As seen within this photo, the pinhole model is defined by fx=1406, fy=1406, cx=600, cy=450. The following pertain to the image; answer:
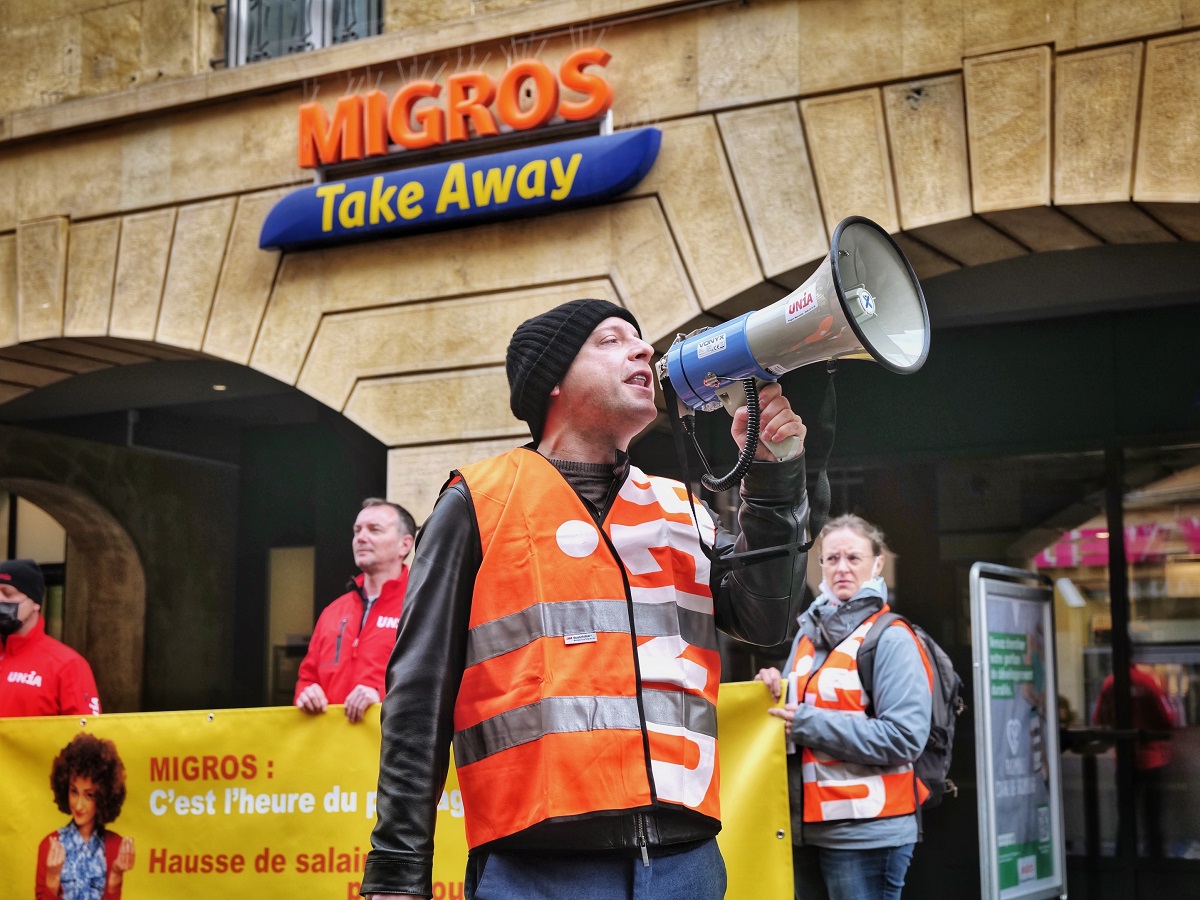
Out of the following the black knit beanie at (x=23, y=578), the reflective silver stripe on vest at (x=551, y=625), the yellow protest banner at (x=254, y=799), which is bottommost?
the yellow protest banner at (x=254, y=799)

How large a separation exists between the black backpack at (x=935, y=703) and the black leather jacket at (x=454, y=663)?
8.06ft

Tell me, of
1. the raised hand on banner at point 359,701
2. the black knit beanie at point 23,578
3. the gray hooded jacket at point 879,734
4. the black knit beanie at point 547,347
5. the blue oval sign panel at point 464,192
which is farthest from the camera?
the blue oval sign panel at point 464,192

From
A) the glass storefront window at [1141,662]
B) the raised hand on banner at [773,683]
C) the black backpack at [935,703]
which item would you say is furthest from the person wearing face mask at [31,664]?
the glass storefront window at [1141,662]

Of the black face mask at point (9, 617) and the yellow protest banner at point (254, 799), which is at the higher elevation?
the black face mask at point (9, 617)

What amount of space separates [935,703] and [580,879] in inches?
128

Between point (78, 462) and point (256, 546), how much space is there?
1.98m

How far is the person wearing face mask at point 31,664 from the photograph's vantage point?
6.49 m

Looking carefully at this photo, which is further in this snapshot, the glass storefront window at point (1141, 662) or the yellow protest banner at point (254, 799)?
the glass storefront window at point (1141, 662)

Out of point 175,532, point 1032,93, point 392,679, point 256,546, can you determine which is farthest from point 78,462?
point 392,679

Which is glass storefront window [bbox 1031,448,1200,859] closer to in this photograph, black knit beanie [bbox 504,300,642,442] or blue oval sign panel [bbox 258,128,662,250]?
blue oval sign panel [bbox 258,128,662,250]

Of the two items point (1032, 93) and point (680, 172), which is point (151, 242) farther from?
point (1032, 93)

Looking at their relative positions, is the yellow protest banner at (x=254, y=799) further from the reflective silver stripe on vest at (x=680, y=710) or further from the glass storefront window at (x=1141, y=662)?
the glass storefront window at (x=1141, y=662)

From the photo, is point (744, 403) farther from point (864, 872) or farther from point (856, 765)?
point (864, 872)

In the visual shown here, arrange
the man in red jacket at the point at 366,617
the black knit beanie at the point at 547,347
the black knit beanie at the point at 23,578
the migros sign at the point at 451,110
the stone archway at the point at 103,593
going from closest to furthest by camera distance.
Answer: the black knit beanie at the point at 547,347 < the man in red jacket at the point at 366,617 < the black knit beanie at the point at 23,578 < the migros sign at the point at 451,110 < the stone archway at the point at 103,593
